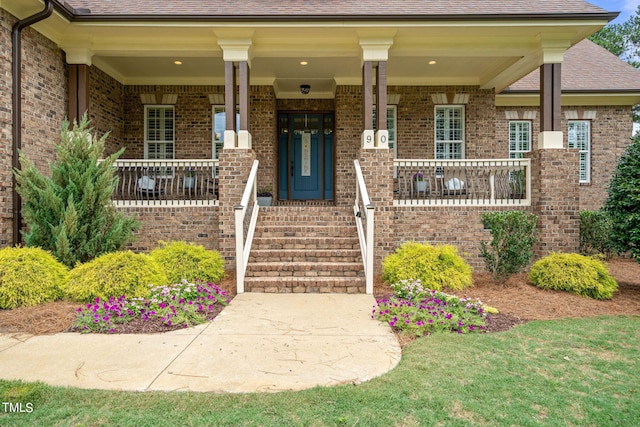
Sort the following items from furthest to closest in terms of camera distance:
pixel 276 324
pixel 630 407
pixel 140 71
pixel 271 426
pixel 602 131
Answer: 1. pixel 602 131
2. pixel 140 71
3. pixel 276 324
4. pixel 630 407
5. pixel 271 426

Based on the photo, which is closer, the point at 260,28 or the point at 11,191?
the point at 11,191

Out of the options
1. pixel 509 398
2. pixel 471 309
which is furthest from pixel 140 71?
pixel 509 398

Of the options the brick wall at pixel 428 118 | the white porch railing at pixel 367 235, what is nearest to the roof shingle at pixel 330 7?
the brick wall at pixel 428 118

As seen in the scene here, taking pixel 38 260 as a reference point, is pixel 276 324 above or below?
below

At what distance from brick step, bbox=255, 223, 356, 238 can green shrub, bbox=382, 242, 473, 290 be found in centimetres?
115

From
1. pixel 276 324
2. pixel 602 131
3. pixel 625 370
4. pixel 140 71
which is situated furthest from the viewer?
pixel 602 131

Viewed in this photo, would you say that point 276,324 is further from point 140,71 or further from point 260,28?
point 140,71

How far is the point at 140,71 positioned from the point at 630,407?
11181mm

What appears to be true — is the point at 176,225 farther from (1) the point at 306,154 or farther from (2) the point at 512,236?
(2) the point at 512,236

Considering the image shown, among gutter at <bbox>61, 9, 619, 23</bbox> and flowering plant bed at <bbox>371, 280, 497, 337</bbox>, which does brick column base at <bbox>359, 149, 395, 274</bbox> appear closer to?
flowering plant bed at <bbox>371, 280, 497, 337</bbox>

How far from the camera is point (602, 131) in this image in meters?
12.2

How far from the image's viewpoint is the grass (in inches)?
102

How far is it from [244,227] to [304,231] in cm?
112

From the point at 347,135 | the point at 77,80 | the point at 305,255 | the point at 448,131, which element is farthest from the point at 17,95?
the point at 448,131
